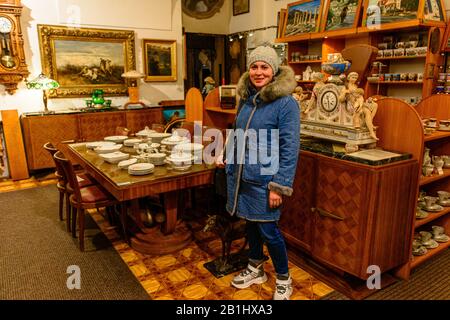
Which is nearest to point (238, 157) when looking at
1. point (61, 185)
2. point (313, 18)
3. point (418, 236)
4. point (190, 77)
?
point (418, 236)

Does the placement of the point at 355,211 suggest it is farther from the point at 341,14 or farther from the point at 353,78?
the point at 341,14

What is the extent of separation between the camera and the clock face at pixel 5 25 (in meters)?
4.70

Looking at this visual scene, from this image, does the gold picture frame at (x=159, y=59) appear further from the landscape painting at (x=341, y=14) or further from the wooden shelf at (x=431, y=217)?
the wooden shelf at (x=431, y=217)

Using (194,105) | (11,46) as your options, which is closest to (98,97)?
(11,46)

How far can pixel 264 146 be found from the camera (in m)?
1.98

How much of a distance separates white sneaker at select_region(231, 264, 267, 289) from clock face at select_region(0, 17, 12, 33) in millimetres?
4614

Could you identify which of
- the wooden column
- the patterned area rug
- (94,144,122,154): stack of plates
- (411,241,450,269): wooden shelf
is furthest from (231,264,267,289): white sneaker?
the wooden column

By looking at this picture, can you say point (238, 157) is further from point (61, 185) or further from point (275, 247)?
point (61, 185)

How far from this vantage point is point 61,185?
3111mm

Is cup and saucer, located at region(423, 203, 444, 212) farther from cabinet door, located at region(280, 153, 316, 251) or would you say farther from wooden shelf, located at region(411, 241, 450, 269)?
cabinet door, located at region(280, 153, 316, 251)

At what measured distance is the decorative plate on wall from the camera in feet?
23.8

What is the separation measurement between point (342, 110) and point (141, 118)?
4030 mm

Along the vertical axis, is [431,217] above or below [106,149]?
below

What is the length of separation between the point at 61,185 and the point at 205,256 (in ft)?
4.73
